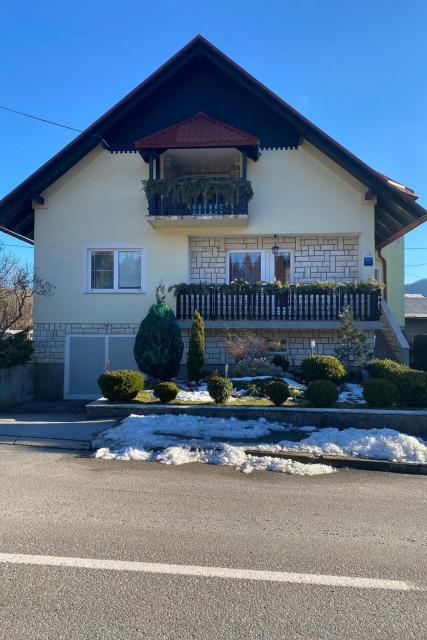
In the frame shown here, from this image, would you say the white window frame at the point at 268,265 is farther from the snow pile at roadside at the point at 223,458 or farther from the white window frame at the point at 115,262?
the snow pile at roadside at the point at 223,458

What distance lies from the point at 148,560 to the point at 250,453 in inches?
148

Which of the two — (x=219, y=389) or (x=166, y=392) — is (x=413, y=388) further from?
(x=166, y=392)

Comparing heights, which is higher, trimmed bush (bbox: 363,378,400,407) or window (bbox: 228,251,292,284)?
window (bbox: 228,251,292,284)

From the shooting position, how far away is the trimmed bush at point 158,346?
494 inches

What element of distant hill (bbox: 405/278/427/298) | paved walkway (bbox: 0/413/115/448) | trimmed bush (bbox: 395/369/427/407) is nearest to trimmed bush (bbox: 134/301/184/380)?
paved walkway (bbox: 0/413/115/448)

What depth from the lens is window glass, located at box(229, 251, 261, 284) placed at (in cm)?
1609

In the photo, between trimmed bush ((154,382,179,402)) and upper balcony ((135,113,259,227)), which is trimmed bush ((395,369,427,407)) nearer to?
trimmed bush ((154,382,179,402))

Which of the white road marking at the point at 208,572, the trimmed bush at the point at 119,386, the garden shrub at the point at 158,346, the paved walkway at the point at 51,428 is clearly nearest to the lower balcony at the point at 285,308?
the garden shrub at the point at 158,346

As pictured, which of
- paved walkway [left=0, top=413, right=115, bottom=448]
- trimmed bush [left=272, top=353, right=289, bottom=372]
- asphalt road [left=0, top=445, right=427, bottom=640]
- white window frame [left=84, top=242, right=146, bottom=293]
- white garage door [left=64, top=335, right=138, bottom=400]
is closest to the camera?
asphalt road [left=0, top=445, right=427, bottom=640]

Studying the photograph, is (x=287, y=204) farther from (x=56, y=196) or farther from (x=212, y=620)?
(x=212, y=620)

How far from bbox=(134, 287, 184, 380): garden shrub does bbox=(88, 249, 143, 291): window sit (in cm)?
322

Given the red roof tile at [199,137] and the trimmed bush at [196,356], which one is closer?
the trimmed bush at [196,356]

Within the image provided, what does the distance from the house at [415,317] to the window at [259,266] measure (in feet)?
26.3

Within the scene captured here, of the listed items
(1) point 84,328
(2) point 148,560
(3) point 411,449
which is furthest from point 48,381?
(2) point 148,560
